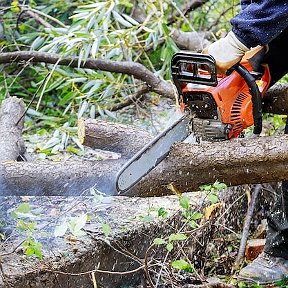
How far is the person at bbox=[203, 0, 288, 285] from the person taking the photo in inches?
85.3

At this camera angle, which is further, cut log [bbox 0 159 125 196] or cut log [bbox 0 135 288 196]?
cut log [bbox 0 159 125 196]

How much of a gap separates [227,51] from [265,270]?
3.70 feet

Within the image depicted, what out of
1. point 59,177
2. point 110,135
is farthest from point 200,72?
point 59,177

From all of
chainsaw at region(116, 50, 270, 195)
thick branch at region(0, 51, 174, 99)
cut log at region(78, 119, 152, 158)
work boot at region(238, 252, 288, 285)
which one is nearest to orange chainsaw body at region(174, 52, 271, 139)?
chainsaw at region(116, 50, 270, 195)

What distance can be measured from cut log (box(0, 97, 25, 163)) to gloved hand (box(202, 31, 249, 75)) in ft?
3.69

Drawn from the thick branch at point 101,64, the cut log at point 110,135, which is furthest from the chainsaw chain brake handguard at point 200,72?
the thick branch at point 101,64

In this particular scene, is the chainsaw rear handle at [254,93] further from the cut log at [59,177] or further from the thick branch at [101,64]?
the thick branch at [101,64]

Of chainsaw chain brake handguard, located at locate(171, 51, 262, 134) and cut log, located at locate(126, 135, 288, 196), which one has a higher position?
chainsaw chain brake handguard, located at locate(171, 51, 262, 134)

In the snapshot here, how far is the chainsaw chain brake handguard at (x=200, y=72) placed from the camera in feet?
7.48

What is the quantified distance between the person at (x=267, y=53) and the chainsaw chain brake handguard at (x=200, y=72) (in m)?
0.06

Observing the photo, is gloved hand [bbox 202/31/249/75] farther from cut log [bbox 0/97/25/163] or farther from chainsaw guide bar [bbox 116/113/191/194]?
cut log [bbox 0/97/25/163]

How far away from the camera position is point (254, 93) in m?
2.42

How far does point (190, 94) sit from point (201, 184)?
0.34 meters

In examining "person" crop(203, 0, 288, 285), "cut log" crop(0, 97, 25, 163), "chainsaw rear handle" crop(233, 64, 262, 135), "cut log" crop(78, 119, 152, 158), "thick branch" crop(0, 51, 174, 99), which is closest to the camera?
"person" crop(203, 0, 288, 285)
